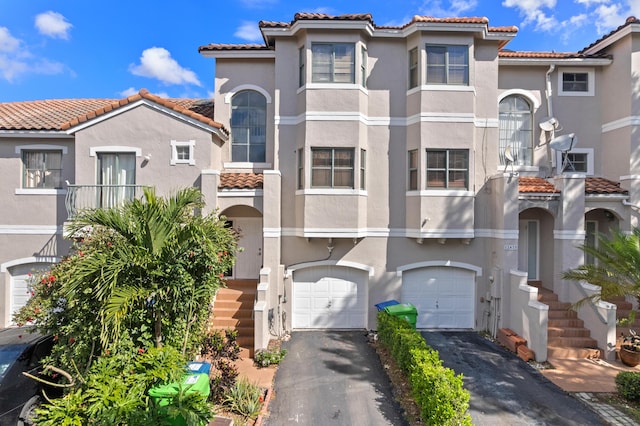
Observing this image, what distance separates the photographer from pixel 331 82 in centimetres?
1200

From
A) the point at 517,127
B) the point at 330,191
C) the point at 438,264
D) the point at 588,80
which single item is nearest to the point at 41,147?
the point at 330,191

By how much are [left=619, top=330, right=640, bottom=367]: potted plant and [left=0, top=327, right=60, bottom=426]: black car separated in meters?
14.8

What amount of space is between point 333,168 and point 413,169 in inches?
117

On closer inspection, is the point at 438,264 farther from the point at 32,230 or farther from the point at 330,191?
the point at 32,230

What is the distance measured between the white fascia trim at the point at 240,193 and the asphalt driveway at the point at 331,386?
5.21m

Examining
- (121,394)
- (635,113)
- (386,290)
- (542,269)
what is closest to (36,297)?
(121,394)

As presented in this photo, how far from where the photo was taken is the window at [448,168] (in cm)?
1208

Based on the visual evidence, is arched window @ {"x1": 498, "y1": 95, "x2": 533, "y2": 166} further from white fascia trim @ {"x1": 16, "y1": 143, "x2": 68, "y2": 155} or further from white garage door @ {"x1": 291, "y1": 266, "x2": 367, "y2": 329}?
white fascia trim @ {"x1": 16, "y1": 143, "x2": 68, "y2": 155}

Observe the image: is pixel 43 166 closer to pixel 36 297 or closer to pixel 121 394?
pixel 36 297

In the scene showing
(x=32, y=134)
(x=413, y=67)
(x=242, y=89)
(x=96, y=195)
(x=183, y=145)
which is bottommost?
(x=96, y=195)

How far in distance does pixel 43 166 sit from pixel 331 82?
11280 millimetres

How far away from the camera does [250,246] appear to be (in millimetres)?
13445

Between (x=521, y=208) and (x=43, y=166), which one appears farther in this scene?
(x=43, y=166)

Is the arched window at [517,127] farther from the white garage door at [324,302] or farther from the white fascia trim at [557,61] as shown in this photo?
the white garage door at [324,302]
